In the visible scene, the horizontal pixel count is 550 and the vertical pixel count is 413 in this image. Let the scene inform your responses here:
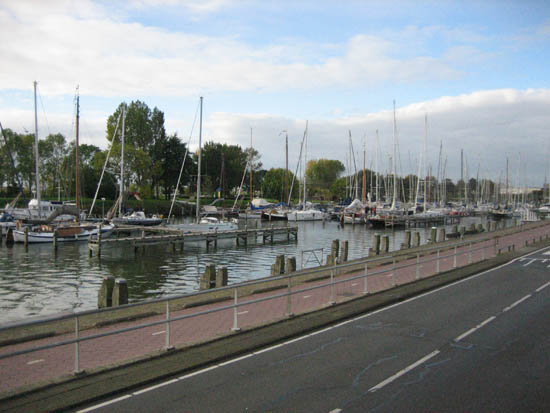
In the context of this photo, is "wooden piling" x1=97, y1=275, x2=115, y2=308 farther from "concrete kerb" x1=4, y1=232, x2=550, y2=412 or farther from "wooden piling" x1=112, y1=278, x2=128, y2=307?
"concrete kerb" x1=4, y1=232, x2=550, y2=412

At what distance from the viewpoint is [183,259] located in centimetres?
3725

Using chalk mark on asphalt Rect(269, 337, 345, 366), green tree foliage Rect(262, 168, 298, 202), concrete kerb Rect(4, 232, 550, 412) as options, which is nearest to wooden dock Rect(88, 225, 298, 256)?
concrete kerb Rect(4, 232, 550, 412)

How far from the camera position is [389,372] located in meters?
8.73

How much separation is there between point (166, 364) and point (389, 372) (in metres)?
4.08

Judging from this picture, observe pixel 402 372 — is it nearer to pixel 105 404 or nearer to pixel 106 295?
pixel 105 404

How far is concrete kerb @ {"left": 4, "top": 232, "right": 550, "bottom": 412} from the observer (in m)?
7.22

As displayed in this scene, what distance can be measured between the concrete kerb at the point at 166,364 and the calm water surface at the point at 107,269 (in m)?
11.6

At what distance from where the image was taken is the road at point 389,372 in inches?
287

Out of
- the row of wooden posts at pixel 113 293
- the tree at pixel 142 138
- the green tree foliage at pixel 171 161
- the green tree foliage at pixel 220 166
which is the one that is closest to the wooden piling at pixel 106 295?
the row of wooden posts at pixel 113 293

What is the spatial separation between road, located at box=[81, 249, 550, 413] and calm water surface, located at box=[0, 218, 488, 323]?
A: 1302cm

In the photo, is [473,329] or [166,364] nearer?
[166,364]

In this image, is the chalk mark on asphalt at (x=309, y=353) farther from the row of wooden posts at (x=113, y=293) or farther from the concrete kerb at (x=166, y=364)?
the row of wooden posts at (x=113, y=293)

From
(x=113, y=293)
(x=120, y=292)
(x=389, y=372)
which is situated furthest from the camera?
(x=113, y=293)

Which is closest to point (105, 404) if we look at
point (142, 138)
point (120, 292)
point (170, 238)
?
point (120, 292)
